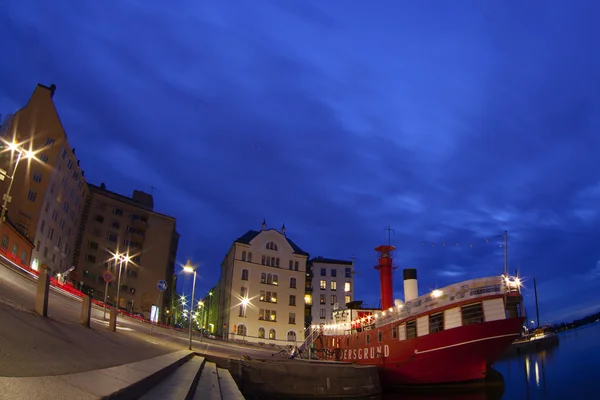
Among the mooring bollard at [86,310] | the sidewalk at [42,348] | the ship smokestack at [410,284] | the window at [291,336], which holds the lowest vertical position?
the window at [291,336]

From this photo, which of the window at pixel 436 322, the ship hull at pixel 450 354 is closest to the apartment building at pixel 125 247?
the ship hull at pixel 450 354

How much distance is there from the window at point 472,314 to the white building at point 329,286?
4827 cm

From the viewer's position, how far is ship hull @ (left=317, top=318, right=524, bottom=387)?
23109 mm

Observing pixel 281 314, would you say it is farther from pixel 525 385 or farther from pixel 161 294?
pixel 525 385

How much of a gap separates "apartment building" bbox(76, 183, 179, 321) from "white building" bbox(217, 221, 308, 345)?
15936 millimetres

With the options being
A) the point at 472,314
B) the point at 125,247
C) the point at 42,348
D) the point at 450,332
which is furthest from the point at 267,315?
the point at 42,348

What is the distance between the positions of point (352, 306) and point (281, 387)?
819 inches

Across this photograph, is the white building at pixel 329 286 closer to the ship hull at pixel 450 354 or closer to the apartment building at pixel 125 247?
the apartment building at pixel 125 247

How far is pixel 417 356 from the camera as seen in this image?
25734mm

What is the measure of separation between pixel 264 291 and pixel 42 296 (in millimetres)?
49079

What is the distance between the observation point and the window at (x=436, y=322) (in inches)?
990

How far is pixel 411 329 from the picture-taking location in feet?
89.5

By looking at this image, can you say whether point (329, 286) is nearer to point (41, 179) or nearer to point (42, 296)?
point (41, 179)

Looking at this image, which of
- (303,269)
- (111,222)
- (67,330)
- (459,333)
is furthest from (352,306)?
(111,222)
